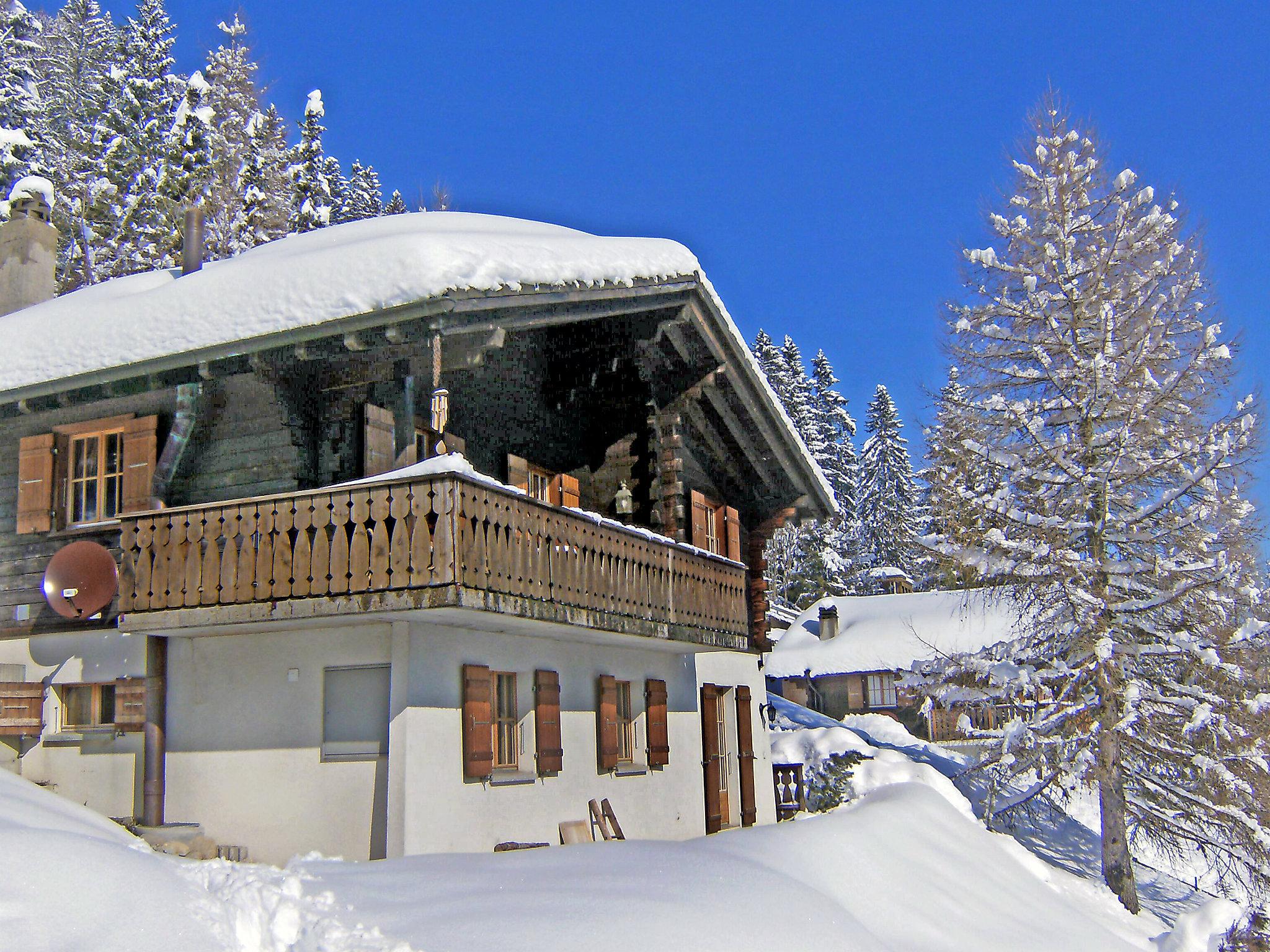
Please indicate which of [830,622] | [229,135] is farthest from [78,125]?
[830,622]

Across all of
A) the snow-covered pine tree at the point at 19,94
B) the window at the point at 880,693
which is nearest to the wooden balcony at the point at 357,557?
the snow-covered pine tree at the point at 19,94

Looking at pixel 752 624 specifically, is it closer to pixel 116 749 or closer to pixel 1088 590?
pixel 1088 590

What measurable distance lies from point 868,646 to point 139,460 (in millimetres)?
34151

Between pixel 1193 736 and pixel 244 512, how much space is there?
14781mm

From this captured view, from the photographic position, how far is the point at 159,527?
36.2 ft

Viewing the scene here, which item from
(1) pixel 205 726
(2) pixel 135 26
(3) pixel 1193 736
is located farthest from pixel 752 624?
(2) pixel 135 26

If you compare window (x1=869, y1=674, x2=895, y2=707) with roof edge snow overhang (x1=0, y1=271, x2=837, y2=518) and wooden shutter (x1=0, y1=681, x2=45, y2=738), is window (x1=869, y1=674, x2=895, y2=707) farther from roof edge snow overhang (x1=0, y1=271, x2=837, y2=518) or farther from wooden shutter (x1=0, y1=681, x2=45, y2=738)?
wooden shutter (x1=0, y1=681, x2=45, y2=738)

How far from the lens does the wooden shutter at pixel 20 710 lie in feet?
41.0

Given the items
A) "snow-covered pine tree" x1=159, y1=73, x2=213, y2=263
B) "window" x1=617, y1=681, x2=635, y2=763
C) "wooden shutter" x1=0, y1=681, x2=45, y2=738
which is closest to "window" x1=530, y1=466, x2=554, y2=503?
"window" x1=617, y1=681, x2=635, y2=763

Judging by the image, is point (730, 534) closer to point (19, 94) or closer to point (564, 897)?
point (564, 897)

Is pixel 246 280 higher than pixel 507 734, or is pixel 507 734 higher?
pixel 246 280

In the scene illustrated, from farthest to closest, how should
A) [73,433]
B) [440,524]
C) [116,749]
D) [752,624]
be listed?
[752,624], [73,433], [116,749], [440,524]

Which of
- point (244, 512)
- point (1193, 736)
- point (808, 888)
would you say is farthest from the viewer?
point (1193, 736)

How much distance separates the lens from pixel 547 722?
42.3 ft
